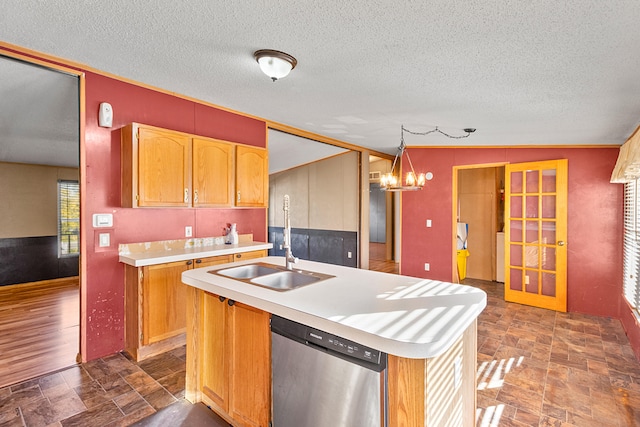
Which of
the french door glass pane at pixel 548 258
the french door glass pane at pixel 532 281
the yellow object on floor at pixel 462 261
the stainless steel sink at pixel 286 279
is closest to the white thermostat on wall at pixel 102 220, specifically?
the stainless steel sink at pixel 286 279

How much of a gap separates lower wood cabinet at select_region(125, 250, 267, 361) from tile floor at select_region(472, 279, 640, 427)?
8.21 feet

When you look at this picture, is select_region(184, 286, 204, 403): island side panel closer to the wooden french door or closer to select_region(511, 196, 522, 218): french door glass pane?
the wooden french door

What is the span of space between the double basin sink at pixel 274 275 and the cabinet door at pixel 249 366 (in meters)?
0.28

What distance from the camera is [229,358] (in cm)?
184

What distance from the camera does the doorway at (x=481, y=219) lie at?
559 centimetres

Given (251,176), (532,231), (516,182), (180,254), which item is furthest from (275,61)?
(532,231)

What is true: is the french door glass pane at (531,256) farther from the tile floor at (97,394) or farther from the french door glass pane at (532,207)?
the tile floor at (97,394)

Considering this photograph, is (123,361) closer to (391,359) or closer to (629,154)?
(391,359)

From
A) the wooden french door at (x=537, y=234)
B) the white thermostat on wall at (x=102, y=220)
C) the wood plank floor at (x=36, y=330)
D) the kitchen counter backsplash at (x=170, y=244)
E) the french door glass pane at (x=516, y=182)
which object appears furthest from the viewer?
the french door glass pane at (x=516, y=182)

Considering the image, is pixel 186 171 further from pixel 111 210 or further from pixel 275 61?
pixel 275 61

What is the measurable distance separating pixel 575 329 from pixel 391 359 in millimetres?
3672

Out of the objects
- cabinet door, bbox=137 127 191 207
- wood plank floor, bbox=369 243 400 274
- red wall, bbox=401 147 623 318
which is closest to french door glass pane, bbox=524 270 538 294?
red wall, bbox=401 147 623 318

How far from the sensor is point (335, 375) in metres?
1.35

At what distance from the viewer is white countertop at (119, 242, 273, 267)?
2676mm
